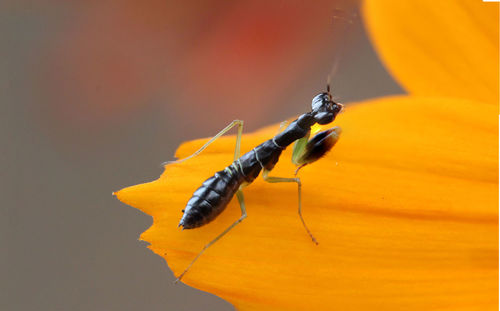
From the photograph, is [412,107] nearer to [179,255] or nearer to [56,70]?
[179,255]

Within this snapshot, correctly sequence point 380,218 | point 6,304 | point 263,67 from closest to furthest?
point 380,218 < point 6,304 < point 263,67

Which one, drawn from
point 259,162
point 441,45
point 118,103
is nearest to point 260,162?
point 259,162

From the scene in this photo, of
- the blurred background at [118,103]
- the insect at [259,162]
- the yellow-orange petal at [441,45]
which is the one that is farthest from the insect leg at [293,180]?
the blurred background at [118,103]

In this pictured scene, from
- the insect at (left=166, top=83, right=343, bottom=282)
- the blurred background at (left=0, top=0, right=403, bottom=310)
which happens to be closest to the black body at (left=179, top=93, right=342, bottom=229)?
the insect at (left=166, top=83, right=343, bottom=282)

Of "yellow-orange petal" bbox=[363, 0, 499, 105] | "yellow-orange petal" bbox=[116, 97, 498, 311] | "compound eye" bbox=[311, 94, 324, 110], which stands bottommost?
"yellow-orange petal" bbox=[116, 97, 498, 311]

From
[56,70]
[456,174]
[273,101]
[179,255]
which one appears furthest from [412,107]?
[56,70]

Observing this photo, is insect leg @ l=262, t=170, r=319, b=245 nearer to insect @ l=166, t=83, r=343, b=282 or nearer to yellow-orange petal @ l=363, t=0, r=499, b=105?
insect @ l=166, t=83, r=343, b=282

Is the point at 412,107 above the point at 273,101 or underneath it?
underneath
